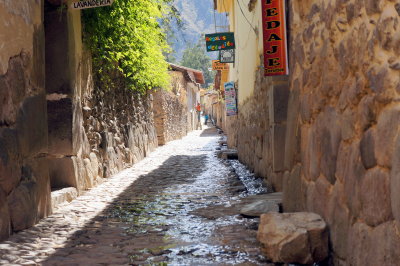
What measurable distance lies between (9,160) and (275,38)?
283 centimetres

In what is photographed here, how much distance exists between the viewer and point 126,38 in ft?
24.3

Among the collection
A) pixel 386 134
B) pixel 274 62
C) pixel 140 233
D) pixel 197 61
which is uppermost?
pixel 197 61

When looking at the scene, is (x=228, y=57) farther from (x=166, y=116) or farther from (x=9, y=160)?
(x=9, y=160)

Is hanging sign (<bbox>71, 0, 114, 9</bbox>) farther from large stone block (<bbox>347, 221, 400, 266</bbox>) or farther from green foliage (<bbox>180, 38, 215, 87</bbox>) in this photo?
green foliage (<bbox>180, 38, 215, 87</bbox>)

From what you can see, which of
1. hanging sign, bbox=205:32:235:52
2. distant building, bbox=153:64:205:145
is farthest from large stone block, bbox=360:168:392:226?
distant building, bbox=153:64:205:145

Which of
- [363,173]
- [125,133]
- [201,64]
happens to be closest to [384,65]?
[363,173]

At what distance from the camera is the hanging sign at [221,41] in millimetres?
10766

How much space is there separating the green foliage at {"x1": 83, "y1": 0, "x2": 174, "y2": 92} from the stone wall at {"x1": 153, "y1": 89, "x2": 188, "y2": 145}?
7020mm

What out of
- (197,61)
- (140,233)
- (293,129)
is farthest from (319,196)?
(197,61)

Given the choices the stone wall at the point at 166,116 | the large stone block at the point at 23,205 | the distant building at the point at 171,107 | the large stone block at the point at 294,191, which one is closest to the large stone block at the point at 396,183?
the large stone block at the point at 294,191

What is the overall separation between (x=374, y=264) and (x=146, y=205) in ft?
11.1

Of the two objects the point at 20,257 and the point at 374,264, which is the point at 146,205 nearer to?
the point at 20,257

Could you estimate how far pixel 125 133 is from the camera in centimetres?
953

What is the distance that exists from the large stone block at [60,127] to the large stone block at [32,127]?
1268mm
